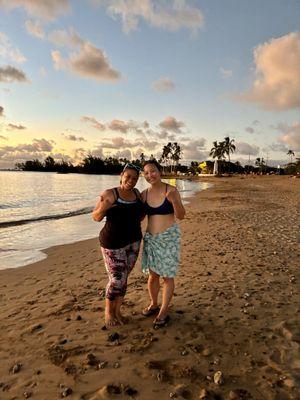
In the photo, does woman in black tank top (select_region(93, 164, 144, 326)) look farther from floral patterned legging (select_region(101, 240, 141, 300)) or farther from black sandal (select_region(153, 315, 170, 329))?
black sandal (select_region(153, 315, 170, 329))

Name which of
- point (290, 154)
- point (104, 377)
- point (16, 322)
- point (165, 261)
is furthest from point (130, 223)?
point (290, 154)

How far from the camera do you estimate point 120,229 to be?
14.8 feet

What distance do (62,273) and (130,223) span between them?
457cm

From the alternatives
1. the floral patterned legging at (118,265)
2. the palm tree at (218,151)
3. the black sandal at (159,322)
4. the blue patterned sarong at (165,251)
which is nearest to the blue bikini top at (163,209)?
the blue patterned sarong at (165,251)

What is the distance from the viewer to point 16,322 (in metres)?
5.24

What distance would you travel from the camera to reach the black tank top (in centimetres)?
444

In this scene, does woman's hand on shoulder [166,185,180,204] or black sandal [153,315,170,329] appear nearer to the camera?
woman's hand on shoulder [166,185,180,204]

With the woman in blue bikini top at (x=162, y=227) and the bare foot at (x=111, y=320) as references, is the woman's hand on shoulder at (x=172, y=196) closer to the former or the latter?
the woman in blue bikini top at (x=162, y=227)

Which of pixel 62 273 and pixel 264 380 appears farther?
pixel 62 273

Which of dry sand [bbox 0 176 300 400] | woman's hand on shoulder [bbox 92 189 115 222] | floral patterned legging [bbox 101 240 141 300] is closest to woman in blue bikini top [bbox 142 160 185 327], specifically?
floral patterned legging [bbox 101 240 141 300]

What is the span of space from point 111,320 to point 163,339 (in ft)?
2.77

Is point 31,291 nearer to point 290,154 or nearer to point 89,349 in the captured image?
point 89,349

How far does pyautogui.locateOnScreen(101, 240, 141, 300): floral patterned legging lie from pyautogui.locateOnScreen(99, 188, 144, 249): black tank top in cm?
9

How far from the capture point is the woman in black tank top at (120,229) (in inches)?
174
